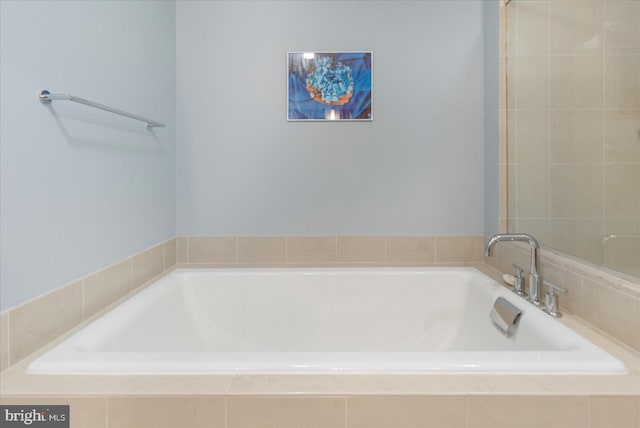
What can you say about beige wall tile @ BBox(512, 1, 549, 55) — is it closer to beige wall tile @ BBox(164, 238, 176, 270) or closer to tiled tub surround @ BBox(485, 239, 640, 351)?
tiled tub surround @ BBox(485, 239, 640, 351)

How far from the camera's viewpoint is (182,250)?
2043 millimetres

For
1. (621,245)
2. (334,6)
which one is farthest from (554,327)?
(334,6)

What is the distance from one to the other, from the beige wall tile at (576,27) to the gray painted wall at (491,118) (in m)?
0.32

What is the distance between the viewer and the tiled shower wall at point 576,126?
1291 millimetres

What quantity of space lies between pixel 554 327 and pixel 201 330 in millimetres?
1438

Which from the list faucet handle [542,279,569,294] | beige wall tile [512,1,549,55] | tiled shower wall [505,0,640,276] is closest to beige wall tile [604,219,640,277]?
tiled shower wall [505,0,640,276]

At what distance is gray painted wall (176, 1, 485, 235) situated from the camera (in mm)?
1998
